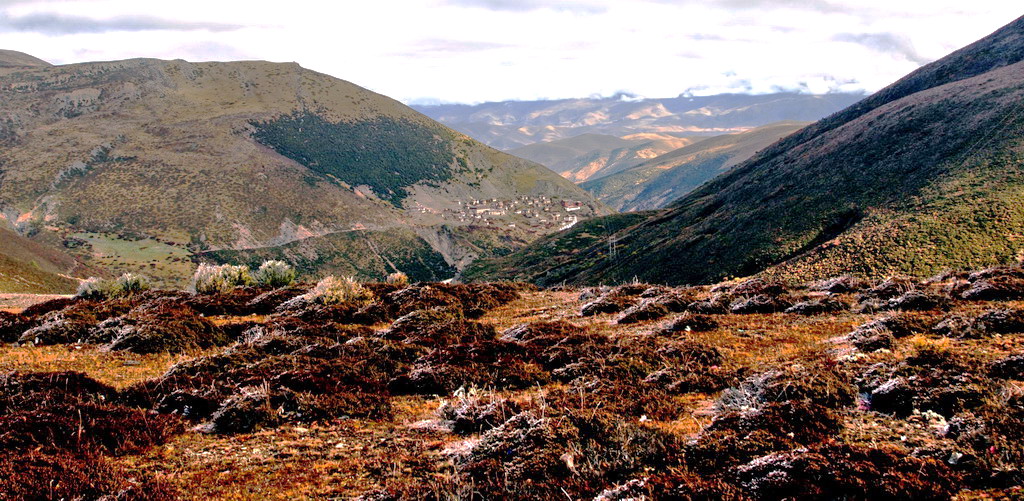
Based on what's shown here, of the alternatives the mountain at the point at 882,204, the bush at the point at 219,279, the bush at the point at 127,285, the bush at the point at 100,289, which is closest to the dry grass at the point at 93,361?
the bush at the point at 219,279

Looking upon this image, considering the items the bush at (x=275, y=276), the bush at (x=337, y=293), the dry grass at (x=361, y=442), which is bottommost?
the bush at (x=275, y=276)

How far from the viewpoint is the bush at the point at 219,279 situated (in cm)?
3350

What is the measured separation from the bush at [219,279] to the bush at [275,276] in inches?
30.0

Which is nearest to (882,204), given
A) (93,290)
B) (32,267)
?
(93,290)

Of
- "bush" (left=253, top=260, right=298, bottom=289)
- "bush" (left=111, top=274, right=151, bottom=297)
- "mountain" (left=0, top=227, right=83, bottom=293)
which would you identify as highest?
"bush" (left=253, top=260, right=298, bottom=289)

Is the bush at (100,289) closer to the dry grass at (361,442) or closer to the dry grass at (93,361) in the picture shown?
the dry grass at (93,361)

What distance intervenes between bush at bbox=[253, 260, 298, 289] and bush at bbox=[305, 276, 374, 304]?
13.4 m

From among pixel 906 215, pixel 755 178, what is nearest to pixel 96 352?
pixel 906 215

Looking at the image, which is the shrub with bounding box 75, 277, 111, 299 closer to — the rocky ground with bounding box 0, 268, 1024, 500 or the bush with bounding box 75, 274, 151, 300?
the bush with bounding box 75, 274, 151, 300

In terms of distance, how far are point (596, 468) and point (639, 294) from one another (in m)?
Answer: 19.4

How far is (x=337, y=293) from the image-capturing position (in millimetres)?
24266

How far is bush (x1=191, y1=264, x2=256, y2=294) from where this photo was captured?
33500mm

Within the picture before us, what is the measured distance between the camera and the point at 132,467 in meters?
7.79

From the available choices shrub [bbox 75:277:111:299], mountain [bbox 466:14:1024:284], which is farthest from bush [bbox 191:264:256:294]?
mountain [bbox 466:14:1024:284]
